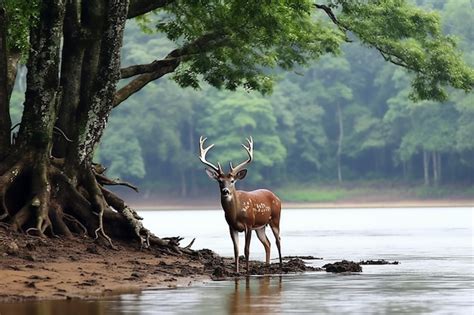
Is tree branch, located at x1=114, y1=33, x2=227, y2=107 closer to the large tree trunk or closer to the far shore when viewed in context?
the large tree trunk

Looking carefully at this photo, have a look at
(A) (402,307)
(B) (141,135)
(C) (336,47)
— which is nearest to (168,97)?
(B) (141,135)

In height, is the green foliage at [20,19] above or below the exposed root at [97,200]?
above

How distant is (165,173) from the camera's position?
112 metres

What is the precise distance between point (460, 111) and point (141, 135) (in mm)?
26022

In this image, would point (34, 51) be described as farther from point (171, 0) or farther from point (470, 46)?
point (470, 46)

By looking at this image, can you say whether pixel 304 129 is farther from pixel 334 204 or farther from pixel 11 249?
pixel 11 249

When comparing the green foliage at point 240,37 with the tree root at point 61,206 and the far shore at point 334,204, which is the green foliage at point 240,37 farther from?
the far shore at point 334,204

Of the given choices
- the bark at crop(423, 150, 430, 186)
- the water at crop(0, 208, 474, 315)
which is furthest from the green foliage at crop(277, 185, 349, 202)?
the water at crop(0, 208, 474, 315)

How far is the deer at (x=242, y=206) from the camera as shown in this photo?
22.7 metres

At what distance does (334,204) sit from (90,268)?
78.9 metres

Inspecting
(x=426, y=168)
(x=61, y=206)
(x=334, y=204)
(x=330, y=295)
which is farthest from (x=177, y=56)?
(x=426, y=168)

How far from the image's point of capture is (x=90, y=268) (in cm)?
2173

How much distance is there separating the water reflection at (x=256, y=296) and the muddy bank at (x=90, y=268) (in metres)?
0.90

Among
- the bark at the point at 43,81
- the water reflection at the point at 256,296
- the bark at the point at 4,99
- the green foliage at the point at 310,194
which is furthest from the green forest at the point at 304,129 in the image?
the water reflection at the point at 256,296
